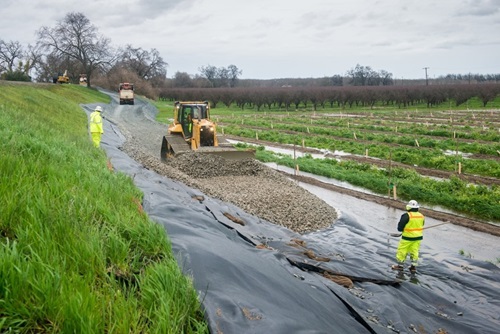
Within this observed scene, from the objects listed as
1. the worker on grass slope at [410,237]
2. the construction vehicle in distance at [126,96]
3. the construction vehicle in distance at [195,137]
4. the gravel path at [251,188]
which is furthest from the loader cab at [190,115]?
the construction vehicle in distance at [126,96]

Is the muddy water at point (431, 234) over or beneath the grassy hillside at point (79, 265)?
beneath

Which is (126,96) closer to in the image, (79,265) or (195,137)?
(195,137)

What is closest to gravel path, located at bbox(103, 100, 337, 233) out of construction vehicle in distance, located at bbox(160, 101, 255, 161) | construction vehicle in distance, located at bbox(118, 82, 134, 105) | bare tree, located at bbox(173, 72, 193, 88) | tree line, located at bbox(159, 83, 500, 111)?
construction vehicle in distance, located at bbox(160, 101, 255, 161)

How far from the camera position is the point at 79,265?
11.8 ft

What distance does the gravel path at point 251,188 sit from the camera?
11955 millimetres

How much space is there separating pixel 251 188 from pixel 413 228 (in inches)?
254

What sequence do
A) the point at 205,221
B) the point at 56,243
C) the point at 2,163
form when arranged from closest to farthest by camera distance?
the point at 56,243
the point at 2,163
the point at 205,221

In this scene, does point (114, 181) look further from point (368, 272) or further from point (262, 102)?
point (262, 102)

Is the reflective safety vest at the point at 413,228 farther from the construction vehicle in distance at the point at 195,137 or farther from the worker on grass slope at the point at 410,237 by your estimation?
the construction vehicle in distance at the point at 195,137

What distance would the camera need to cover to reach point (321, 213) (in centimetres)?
1294

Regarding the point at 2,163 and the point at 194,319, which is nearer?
the point at 194,319

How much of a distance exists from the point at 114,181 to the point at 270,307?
4089 mm

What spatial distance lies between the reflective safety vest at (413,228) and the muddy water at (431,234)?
97 centimetres

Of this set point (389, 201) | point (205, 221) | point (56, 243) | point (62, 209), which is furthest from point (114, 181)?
point (389, 201)
